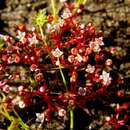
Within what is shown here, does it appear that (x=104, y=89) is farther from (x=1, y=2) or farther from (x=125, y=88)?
(x=1, y=2)

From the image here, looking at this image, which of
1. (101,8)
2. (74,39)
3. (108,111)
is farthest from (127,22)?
(108,111)

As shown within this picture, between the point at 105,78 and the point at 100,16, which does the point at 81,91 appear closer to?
the point at 105,78

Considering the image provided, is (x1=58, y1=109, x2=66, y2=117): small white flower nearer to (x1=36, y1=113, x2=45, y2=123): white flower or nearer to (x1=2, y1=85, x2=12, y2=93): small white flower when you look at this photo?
(x1=36, y1=113, x2=45, y2=123): white flower

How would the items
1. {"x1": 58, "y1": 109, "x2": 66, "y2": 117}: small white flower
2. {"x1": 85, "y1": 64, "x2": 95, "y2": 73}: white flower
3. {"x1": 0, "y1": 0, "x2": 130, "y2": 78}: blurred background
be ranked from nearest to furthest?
{"x1": 58, "y1": 109, "x2": 66, "y2": 117}: small white flower < {"x1": 85, "y1": 64, "x2": 95, "y2": 73}: white flower < {"x1": 0, "y1": 0, "x2": 130, "y2": 78}: blurred background

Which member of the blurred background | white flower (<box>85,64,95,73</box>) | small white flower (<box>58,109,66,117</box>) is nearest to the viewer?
small white flower (<box>58,109,66,117</box>)

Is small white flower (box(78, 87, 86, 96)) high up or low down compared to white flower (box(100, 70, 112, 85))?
down

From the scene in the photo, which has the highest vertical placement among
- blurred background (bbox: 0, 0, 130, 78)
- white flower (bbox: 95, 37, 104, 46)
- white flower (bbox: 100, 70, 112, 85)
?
blurred background (bbox: 0, 0, 130, 78)

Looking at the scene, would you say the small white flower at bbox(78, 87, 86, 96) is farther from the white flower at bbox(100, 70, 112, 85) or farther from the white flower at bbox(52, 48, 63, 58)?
the white flower at bbox(52, 48, 63, 58)

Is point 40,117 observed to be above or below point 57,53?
below

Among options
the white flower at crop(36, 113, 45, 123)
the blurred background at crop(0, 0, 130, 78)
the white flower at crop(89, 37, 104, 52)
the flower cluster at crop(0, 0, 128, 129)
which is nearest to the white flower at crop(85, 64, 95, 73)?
the flower cluster at crop(0, 0, 128, 129)

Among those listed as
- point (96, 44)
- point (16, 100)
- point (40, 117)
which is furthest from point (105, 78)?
point (16, 100)

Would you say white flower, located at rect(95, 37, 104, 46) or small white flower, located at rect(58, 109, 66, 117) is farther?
white flower, located at rect(95, 37, 104, 46)
